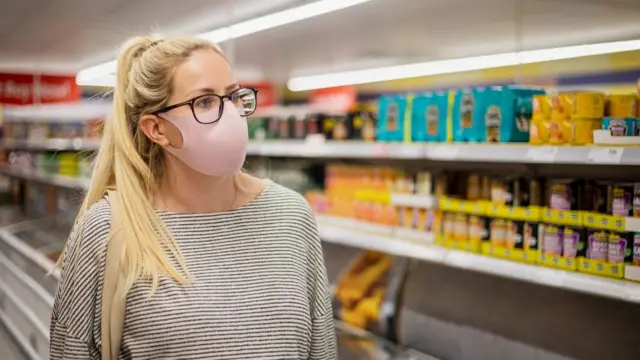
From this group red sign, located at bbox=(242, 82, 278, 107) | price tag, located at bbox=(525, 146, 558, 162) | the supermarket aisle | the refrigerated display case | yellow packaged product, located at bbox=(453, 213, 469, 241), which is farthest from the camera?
red sign, located at bbox=(242, 82, 278, 107)

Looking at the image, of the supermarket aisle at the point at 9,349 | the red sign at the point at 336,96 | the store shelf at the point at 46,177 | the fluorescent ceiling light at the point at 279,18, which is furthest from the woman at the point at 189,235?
the red sign at the point at 336,96

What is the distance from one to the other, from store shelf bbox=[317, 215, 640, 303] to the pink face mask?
132cm

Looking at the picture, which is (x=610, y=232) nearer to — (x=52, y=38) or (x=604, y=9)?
(x=604, y=9)

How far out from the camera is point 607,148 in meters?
2.29

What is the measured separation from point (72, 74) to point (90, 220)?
750 centimetres

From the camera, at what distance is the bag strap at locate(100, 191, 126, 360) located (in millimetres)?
1676

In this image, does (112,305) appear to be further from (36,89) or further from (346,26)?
(36,89)

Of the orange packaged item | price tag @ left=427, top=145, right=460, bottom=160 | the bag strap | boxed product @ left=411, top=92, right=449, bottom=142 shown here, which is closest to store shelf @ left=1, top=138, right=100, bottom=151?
boxed product @ left=411, top=92, right=449, bottom=142

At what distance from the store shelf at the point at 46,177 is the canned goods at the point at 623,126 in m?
4.67

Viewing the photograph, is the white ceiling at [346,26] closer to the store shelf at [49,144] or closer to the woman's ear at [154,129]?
the store shelf at [49,144]

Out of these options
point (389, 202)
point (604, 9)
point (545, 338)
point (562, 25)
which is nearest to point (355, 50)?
point (562, 25)

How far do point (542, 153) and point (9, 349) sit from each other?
525cm

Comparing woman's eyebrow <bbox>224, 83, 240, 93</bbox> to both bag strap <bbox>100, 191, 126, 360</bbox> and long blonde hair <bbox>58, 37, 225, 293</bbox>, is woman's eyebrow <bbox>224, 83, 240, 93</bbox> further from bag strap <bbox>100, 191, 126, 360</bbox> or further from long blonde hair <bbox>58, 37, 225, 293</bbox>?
bag strap <bbox>100, 191, 126, 360</bbox>

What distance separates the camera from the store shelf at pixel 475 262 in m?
2.33
